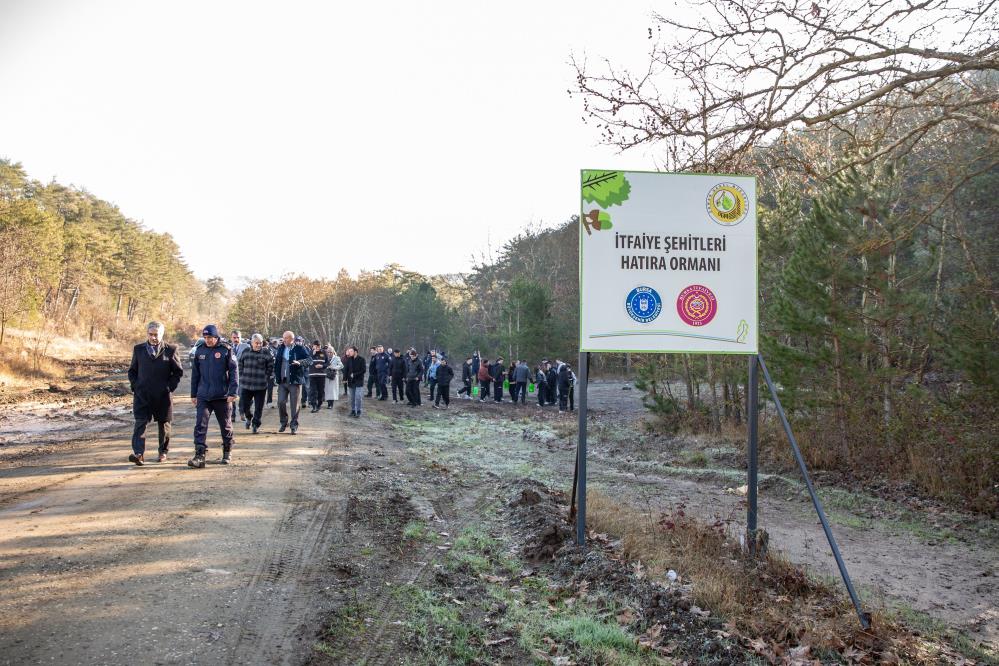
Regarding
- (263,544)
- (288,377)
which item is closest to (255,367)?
(288,377)

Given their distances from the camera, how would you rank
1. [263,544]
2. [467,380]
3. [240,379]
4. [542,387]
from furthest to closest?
1. [467,380]
2. [542,387]
3. [240,379]
4. [263,544]

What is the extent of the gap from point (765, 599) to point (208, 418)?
7.54 meters

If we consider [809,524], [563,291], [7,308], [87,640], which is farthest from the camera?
[563,291]

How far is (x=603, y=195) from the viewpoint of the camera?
250 inches

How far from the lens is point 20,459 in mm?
9852

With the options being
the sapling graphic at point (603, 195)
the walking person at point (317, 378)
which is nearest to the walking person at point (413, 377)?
the walking person at point (317, 378)

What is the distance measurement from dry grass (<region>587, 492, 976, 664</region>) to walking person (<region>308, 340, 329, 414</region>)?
11.9 metres

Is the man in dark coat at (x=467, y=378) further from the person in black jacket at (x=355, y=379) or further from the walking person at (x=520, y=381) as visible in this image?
the person in black jacket at (x=355, y=379)

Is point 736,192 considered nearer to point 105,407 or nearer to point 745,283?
point 745,283

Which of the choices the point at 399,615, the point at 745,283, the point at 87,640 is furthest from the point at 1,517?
the point at 745,283

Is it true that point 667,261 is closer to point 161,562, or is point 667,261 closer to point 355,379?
point 161,562

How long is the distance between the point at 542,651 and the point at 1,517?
517 cm

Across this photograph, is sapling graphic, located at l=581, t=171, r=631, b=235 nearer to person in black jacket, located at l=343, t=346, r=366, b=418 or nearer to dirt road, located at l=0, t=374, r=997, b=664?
dirt road, located at l=0, t=374, r=997, b=664

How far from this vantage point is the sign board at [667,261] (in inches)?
247
